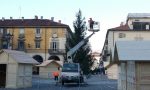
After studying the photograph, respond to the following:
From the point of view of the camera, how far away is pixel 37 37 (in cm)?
10081

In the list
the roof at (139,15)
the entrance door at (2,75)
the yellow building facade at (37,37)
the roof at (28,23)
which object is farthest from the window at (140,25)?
the entrance door at (2,75)

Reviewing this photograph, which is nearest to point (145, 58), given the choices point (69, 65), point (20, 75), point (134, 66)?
point (134, 66)

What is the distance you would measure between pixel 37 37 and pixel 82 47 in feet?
137

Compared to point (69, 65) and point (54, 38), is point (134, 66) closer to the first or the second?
point (69, 65)

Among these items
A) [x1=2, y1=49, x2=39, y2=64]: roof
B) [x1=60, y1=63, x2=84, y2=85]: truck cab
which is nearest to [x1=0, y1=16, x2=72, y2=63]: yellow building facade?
[x1=60, y1=63, x2=84, y2=85]: truck cab

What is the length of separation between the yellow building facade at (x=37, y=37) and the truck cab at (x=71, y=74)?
56.6 metres

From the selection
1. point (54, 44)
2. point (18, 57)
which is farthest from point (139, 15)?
point (18, 57)

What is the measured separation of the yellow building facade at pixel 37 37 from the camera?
99250 mm

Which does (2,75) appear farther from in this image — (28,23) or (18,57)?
(28,23)

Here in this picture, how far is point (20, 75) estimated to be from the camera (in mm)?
35188

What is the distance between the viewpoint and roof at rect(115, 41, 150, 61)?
2028cm

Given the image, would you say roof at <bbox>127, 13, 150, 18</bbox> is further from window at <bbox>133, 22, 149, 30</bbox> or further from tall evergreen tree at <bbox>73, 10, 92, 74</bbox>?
tall evergreen tree at <bbox>73, 10, 92, 74</bbox>

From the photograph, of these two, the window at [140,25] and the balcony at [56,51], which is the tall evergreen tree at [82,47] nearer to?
the balcony at [56,51]

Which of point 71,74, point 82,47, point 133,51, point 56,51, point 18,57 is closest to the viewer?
point 133,51
